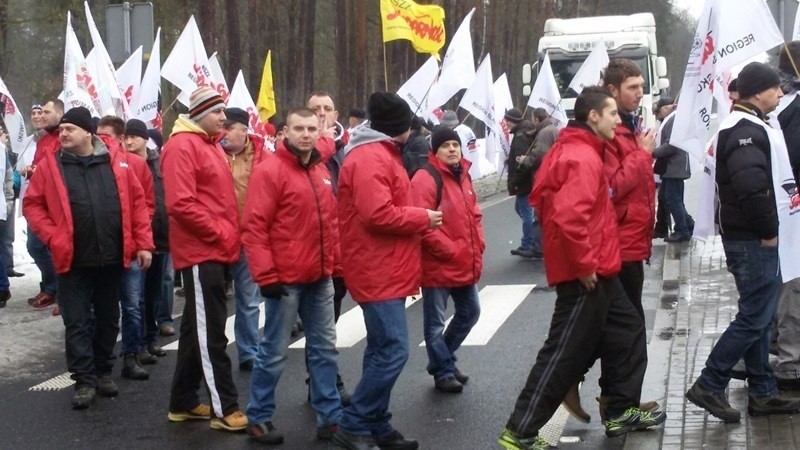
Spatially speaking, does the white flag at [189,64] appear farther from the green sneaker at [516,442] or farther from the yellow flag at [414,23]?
the green sneaker at [516,442]

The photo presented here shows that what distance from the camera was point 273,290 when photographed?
7109mm

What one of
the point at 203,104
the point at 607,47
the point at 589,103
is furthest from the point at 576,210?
the point at 607,47

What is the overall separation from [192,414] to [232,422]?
446 mm

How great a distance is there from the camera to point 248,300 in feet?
29.0

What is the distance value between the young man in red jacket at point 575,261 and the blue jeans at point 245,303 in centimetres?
259

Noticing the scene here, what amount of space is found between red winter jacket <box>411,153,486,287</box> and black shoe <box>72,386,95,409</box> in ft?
7.67

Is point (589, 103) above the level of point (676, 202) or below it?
above

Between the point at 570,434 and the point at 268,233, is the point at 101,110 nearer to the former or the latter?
the point at 268,233

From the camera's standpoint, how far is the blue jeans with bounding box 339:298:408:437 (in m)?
6.85

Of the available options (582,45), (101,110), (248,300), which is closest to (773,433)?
(248,300)

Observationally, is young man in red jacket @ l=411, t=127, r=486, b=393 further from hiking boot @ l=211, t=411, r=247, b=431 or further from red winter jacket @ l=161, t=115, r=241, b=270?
hiking boot @ l=211, t=411, r=247, b=431

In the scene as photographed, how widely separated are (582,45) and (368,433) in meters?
23.3

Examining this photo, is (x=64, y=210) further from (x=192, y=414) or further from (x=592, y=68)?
(x=592, y=68)

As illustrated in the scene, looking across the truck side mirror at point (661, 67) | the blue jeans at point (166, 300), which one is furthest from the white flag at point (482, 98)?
the truck side mirror at point (661, 67)
